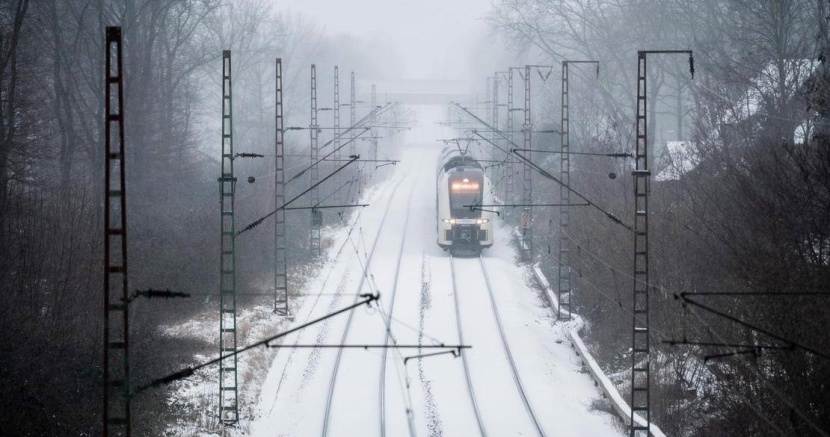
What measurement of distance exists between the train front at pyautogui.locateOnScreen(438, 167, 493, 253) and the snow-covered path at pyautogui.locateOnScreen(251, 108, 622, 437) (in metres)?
0.94

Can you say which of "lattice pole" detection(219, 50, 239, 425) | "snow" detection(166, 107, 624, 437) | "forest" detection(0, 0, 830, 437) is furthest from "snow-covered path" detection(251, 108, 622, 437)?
"forest" detection(0, 0, 830, 437)

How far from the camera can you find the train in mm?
36688

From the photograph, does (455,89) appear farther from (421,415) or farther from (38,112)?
(421,415)

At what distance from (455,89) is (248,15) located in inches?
2327

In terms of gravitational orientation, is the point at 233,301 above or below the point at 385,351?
above

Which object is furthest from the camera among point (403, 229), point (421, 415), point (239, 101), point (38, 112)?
point (239, 101)

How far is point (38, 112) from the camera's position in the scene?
100 ft

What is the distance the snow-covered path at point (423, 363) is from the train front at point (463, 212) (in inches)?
37.1

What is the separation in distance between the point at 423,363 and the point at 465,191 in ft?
41.9

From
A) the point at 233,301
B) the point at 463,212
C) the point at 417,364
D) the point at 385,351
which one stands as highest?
the point at 463,212

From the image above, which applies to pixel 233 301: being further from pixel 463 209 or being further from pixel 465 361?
pixel 463 209

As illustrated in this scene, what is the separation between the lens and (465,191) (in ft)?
120

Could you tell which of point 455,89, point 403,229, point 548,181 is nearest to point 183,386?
point 403,229

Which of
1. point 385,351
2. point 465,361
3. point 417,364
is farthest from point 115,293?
point 465,361
